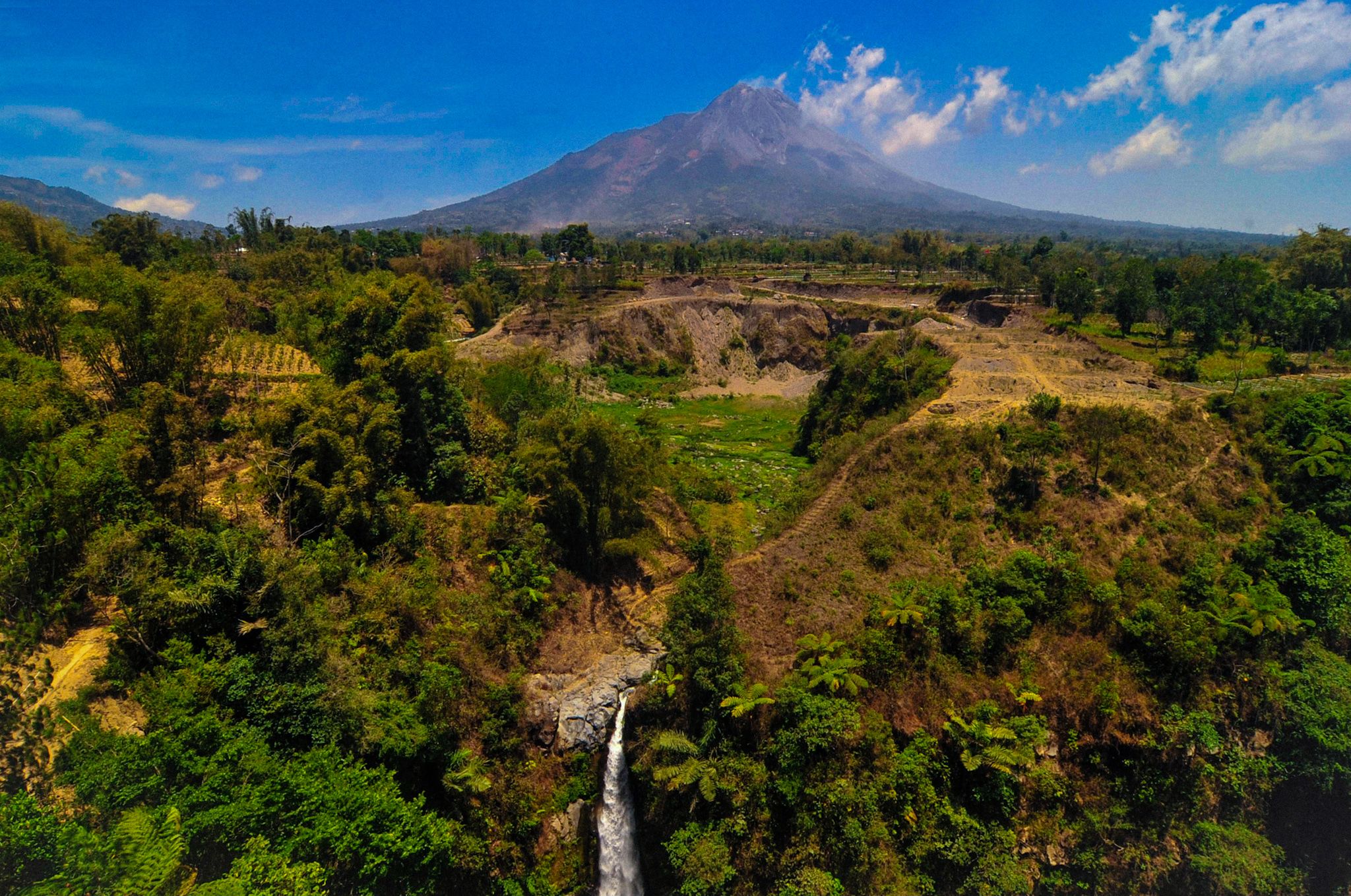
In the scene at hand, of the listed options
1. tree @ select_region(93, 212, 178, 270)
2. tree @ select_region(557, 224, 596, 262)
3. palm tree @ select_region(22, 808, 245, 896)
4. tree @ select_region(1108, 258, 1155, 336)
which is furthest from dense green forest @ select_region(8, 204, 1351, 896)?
tree @ select_region(557, 224, 596, 262)

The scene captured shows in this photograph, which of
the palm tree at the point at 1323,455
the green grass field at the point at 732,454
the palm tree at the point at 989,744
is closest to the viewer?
the palm tree at the point at 989,744

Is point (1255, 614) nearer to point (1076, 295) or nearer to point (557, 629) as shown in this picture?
point (557, 629)

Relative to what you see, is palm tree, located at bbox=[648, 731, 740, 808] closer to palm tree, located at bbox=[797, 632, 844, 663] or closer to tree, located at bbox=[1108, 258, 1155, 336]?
palm tree, located at bbox=[797, 632, 844, 663]

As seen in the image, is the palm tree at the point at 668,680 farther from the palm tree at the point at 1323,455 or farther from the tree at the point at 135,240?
the tree at the point at 135,240

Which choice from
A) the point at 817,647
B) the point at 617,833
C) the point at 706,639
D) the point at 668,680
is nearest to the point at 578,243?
the point at 706,639

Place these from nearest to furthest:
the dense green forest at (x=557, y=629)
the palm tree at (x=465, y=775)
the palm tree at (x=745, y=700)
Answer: the dense green forest at (x=557, y=629) < the palm tree at (x=745, y=700) < the palm tree at (x=465, y=775)

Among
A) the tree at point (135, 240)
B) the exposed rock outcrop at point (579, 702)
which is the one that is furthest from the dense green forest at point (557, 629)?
the tree at point (135, 240)
